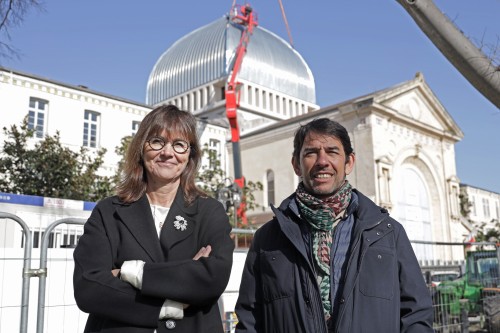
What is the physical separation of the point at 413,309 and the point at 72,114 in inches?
1208

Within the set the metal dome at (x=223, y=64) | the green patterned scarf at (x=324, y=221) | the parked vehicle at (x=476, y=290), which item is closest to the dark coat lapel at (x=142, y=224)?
the green patterned scarf at (x=324, y=221)

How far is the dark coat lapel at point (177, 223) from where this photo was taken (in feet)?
9.43

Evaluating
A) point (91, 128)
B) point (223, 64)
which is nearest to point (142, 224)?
point (91, 128)

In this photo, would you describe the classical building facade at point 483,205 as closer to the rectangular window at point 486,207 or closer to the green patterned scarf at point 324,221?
the rectangular window at point 486,207

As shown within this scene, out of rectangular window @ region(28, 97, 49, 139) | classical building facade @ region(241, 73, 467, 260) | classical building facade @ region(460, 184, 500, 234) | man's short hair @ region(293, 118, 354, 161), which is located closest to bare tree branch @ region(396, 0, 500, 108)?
man's short hair @ region(293, 118, 354, 161)

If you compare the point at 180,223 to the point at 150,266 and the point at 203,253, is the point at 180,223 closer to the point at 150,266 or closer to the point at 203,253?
the point at 203,253

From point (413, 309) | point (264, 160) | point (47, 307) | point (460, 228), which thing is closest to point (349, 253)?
point (413, 309)

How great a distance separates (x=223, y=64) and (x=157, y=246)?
2238 inches

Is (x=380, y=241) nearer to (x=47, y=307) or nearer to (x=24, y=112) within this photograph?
(x=47, y=307)

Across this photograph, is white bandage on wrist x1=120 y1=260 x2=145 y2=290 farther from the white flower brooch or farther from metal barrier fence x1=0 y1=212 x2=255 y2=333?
metal barrier fence x1=0 y1=212 x2=255 y2=333

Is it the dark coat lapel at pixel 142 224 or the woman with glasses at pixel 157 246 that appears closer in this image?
the woman with glasses at pixel 157 246

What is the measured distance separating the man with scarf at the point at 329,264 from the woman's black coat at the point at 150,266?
39 centimetres

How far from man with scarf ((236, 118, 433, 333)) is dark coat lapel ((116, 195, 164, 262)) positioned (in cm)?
74

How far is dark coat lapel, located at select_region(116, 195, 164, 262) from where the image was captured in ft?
9.28
